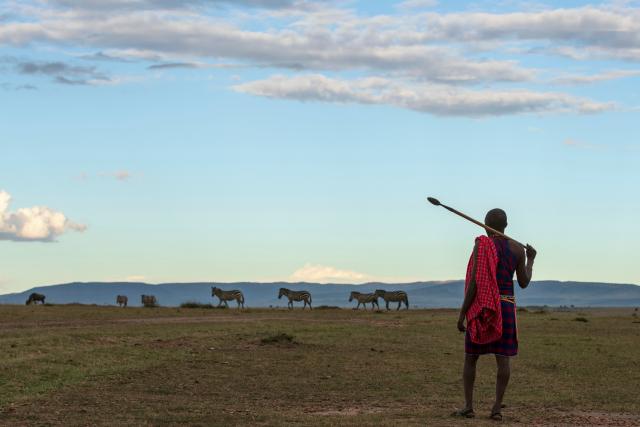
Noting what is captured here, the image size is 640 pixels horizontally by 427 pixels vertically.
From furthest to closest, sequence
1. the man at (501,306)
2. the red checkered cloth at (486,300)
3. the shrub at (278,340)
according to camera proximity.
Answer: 1. the shrub at (278,340)
2. the man at (501,306)
3. the red checkered cloth at (486,300)

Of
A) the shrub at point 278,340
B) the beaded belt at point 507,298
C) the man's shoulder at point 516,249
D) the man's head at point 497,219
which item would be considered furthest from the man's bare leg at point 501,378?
the shrub at point 278,340

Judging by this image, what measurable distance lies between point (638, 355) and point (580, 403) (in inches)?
413

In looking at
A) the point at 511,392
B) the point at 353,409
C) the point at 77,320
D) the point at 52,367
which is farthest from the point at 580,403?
the point at 77,320

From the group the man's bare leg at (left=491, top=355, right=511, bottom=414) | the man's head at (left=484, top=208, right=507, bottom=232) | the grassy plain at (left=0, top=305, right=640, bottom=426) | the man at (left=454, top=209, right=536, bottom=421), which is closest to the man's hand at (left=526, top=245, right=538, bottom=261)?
the man at (left=454, top=209, right=536, bottom=421)

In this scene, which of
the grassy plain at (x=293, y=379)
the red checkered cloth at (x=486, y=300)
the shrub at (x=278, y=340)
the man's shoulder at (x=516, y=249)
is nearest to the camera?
the red checkered cloth at (x=486, y=300)

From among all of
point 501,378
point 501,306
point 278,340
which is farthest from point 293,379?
point 278,340

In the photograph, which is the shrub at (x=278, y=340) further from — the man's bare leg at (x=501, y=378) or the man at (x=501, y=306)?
the man's bare leg at (x=501, y=378)

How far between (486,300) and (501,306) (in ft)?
0.89

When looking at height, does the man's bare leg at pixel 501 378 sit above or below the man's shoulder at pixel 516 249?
below

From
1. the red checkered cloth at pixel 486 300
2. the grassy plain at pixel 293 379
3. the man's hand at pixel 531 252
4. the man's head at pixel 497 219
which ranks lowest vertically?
the grassy plain at pixel 293 379

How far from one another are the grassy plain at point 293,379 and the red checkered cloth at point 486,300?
1059 millimetres

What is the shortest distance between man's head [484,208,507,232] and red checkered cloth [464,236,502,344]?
533 millimetres

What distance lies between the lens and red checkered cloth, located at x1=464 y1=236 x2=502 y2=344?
13211 mm

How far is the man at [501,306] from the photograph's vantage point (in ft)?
43.8
